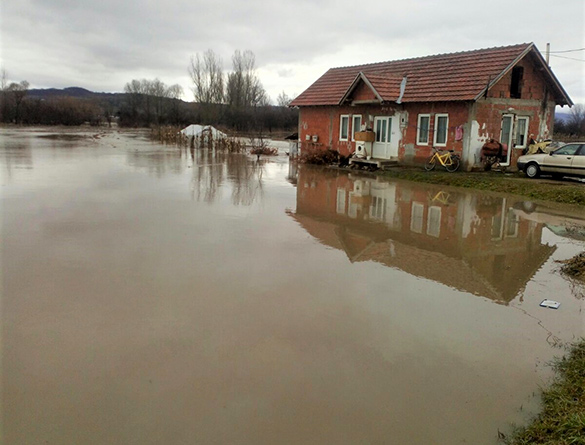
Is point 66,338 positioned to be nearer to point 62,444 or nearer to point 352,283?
point 62,444

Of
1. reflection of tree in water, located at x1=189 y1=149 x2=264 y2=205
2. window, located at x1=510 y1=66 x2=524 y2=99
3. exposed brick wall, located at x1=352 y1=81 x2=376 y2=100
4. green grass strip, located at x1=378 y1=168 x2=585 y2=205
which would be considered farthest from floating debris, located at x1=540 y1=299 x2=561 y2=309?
exposed brick wall, located at x1=352 y1=81 x2=376 y2=100

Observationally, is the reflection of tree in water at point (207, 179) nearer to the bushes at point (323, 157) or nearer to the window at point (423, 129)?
the bushes at point (323, 157)

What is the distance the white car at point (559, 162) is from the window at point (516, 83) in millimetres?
3653

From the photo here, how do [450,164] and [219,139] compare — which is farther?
[219,139]

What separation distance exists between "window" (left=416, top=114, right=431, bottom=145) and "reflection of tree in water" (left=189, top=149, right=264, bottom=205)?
22.6 ft

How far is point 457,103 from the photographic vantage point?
19109 mm

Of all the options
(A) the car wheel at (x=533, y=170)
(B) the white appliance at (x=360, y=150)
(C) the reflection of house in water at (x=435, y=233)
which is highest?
(B) the white appliance at (x=360, y=150)

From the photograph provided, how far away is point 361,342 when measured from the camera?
4996 mm

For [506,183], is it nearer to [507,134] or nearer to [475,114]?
[475,114]

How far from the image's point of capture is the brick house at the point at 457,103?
62.0 ft

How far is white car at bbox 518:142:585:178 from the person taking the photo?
15.8 m

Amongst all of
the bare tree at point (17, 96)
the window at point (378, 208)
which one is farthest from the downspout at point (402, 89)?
the bare tree at point (17, 96)

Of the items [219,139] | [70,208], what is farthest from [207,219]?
[219,139]

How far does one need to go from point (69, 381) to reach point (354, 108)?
20848 millimetres
